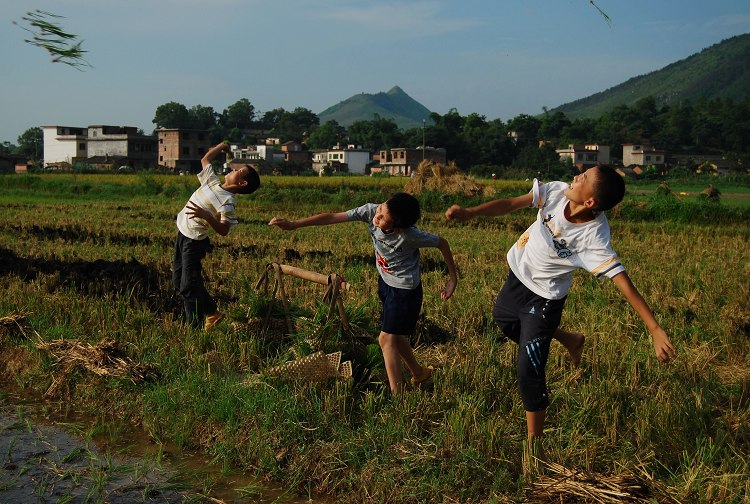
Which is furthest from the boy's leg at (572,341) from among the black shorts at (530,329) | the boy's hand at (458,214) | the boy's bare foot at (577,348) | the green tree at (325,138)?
the green tree at (325,138)

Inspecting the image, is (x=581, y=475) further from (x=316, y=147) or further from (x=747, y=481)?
(x=316, y=147)

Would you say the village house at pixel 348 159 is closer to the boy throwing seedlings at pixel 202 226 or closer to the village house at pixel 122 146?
the village house at pixel 122 146

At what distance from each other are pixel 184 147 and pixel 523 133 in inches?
1956

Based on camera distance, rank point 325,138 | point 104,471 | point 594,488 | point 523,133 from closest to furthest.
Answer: point 594,488, point 104,471, point 523,133, point 325,138

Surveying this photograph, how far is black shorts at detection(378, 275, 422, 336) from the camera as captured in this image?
4.48m

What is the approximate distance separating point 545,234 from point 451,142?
7602 cm

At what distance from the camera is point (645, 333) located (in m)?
6.22

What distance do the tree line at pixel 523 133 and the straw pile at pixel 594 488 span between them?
217 feet

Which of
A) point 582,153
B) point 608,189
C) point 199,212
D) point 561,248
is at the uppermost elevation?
point 582,153

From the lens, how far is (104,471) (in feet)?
12.7

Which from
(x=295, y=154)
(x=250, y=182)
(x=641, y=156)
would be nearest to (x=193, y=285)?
(x=250, y=182)

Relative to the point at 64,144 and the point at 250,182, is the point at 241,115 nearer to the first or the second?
the point at 64,144

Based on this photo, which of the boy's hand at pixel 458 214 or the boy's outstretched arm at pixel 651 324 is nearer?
the boy's outstretched arm at pixel 651 324

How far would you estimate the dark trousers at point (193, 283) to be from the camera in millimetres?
5988
